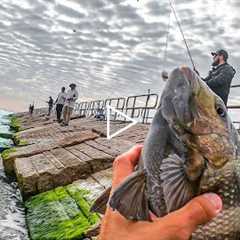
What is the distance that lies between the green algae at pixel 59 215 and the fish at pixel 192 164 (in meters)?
4.31

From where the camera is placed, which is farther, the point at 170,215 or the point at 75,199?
the point at 75,199

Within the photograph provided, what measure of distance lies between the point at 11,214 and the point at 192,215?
725 cm

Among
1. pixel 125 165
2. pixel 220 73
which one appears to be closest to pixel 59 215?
pixel 220 73

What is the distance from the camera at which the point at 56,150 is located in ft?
40.7

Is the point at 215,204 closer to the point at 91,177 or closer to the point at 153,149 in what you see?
the point at 153,149

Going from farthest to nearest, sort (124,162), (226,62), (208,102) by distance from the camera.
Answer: (226,62) → (124,162) → (208,102)

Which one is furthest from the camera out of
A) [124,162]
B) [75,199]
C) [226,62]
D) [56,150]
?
[56,150]

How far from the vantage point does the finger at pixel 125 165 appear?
2369mm

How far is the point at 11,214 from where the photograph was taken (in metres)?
8.70

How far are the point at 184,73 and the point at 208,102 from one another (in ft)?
0.60

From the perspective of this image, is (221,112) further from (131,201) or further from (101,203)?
(101,203)

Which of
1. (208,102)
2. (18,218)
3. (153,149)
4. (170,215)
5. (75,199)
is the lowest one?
(18,218)

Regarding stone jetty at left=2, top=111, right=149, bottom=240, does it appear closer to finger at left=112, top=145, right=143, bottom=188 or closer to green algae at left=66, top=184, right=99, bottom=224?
green algae at left=66, top=184, right=99, bottom=224

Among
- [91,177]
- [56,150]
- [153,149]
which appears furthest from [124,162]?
[56,150]
